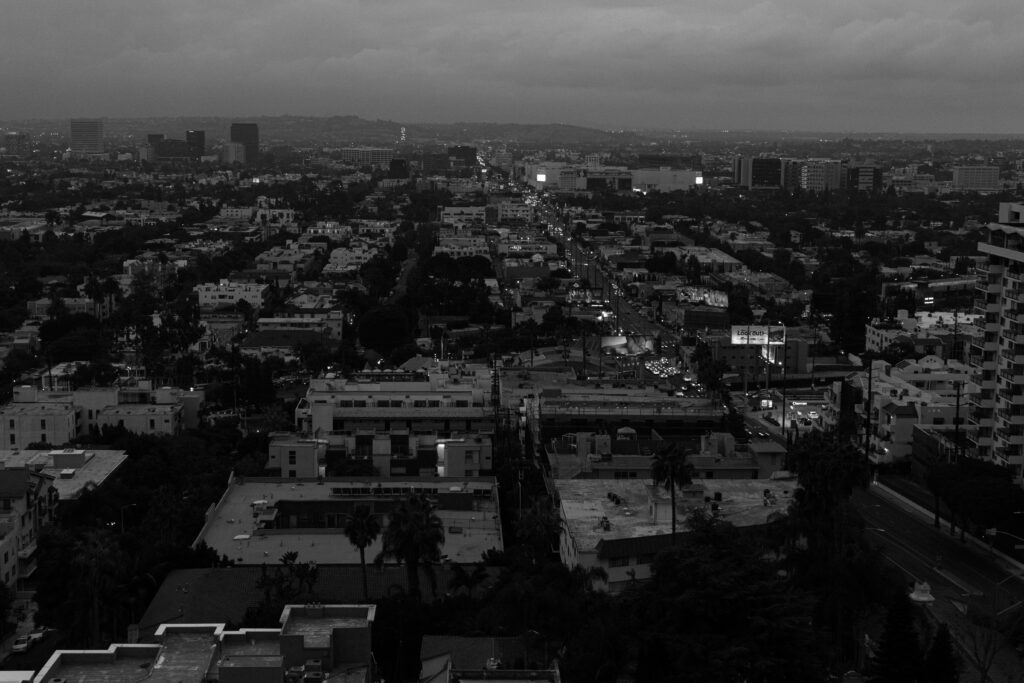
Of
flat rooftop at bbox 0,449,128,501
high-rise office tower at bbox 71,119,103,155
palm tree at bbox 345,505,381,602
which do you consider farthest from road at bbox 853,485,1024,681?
high-rise office tower at bbox 71,119,103,155

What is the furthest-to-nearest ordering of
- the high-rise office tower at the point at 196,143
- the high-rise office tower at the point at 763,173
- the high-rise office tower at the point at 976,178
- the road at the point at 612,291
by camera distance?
the high-rise office tower at the point at 196,143 < the high-rise office tower at the point at 763,173 < the high-rise office tower at the point at 976,178 < the road at the point at 612,291

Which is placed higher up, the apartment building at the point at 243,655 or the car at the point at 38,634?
the apartment building at the point at 243,655

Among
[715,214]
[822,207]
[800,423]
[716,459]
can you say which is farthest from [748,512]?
[822,207]

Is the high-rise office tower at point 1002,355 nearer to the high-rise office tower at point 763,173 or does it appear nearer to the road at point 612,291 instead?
the road at point 612,291

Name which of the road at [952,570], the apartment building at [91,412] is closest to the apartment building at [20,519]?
the apartment building at [91,412]

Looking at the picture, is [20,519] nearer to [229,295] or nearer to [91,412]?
[91,412]

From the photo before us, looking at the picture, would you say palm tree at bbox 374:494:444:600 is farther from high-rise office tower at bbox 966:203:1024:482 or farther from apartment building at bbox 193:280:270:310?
apartment building at bbox 193:280:270:310

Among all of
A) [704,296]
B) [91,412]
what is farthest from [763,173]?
[91,412]
